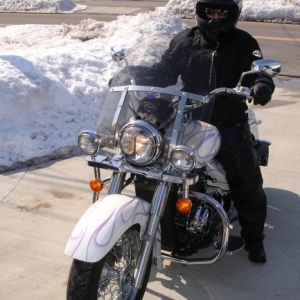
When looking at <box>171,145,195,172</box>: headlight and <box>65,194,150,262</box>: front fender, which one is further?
<box>171,145,195,172</box>: headlight

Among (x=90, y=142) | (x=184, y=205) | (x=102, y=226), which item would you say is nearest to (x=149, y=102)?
(x=90, y=142)

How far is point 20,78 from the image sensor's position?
6.61m

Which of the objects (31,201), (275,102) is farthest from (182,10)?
(31,201)

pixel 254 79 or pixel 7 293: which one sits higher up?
pixel 254 79

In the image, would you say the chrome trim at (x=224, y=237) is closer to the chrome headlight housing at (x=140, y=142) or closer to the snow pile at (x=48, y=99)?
the chrome headlight housing at (x=140, y=142)

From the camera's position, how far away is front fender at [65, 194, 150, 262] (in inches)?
107

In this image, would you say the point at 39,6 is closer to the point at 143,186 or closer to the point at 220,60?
the point at 220,60

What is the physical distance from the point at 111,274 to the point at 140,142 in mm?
717

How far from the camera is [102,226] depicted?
2.76 meters

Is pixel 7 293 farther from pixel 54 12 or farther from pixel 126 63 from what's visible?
pixel 54 12

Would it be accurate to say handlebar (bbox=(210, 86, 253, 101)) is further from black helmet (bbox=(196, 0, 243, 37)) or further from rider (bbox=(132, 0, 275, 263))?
black helmet (bbox=(196, 0, 243, 37))

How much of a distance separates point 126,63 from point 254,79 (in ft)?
2.77

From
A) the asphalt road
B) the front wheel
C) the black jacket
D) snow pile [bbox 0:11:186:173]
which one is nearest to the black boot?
the black jacket

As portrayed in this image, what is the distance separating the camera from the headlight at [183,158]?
2857 mm
